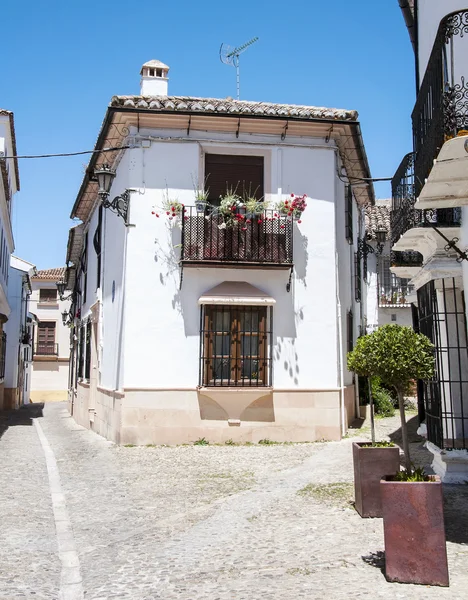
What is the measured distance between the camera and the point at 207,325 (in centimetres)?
1303

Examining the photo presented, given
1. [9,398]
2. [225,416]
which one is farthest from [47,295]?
[225,416]

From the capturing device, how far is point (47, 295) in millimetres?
47969

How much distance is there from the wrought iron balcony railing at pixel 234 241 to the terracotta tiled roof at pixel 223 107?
2015 millimetres

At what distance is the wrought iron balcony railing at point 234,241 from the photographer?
13.0 meters

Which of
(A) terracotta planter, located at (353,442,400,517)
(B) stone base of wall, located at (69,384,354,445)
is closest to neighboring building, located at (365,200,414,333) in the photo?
(B) stone base of wall, located at (69,384,354,445)

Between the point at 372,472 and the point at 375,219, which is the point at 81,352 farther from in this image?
the point at 372,472

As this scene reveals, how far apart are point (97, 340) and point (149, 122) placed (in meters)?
6.13

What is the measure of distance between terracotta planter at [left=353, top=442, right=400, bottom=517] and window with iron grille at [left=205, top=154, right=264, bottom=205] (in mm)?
7751

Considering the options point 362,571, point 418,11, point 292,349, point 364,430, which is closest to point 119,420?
point 292,349

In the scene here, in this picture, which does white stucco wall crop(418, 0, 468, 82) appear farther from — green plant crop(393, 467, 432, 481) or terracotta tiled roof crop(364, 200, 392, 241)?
terracotta tiled roof crop(364, 200, 392, 241)

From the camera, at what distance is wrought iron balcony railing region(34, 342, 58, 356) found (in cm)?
4622

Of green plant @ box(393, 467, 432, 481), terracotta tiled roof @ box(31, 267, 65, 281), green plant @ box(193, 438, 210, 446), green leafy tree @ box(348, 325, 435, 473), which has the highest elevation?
terracotta tiled roof @ box(31, 267, 65, 281)

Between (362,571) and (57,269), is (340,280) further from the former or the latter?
(57,269)

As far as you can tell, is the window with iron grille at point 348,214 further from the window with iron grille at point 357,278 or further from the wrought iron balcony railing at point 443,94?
the wrought iron balcony railing at point 443,94
